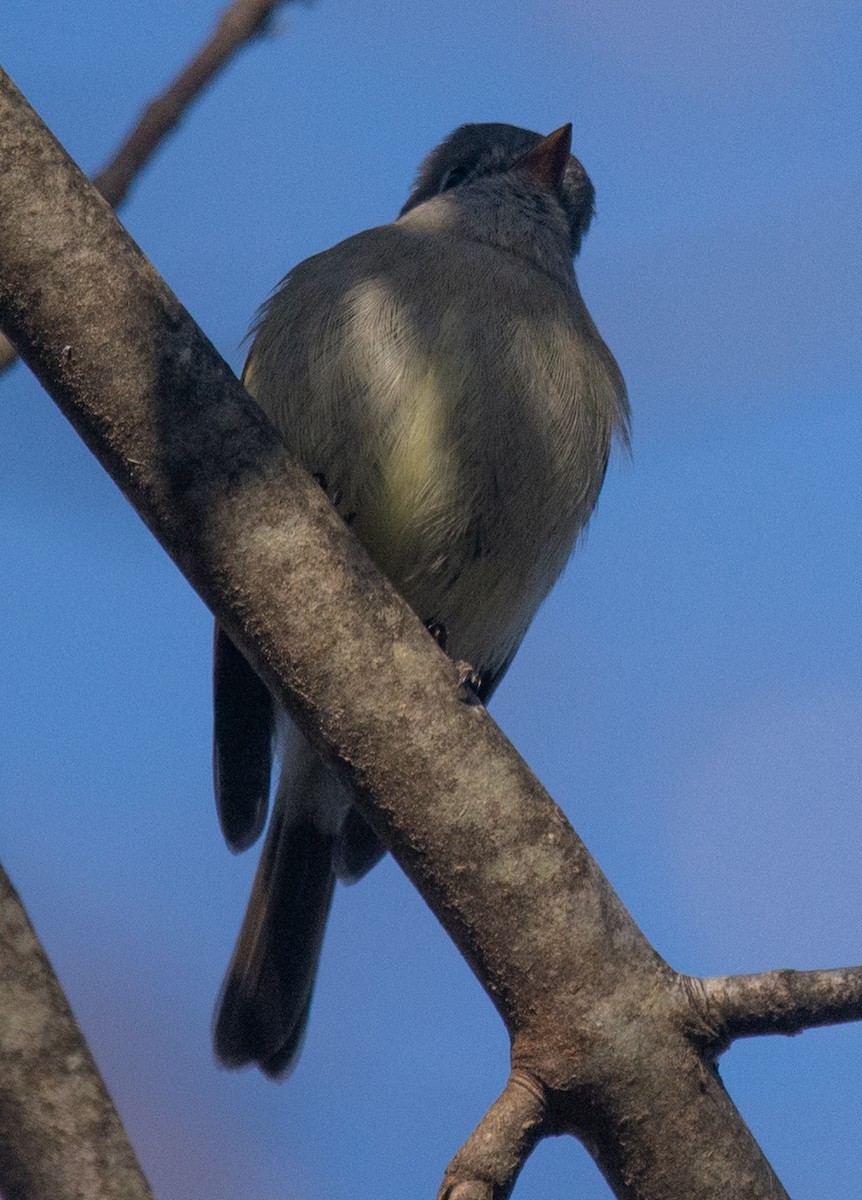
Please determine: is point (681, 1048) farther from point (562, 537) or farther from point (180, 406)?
point (562, 537)

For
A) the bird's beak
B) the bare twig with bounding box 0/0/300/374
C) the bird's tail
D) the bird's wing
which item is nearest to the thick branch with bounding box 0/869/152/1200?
the bare twig with bounding box 0/0/300/374

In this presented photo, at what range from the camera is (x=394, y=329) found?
3641 mm

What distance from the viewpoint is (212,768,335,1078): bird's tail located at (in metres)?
3.85

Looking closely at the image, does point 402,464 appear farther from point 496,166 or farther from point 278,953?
point 496,166

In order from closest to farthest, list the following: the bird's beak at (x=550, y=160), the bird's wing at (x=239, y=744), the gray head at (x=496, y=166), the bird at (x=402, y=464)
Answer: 1. the bird at (x=402, y=464)
2. the bird's wing at (x=239, y=744)
3. the bird's beak at (x=550, y=160)
4. the gray head at (x=496, y=166)

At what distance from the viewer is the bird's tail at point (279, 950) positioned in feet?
12.6

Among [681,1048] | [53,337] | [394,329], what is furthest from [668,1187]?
[394,329]

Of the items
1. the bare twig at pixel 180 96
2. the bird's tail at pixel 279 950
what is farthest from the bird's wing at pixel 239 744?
the bare twig at pixel 180 96

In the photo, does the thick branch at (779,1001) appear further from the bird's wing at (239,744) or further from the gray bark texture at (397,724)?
the bird's wing at (239,744)

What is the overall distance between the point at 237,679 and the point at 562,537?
0.95m

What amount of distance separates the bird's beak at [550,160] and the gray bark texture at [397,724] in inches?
107

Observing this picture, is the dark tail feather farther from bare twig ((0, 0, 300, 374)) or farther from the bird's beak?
the bird's beak

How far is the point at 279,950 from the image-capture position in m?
4.00

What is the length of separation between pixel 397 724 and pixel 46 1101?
32.1 inches
